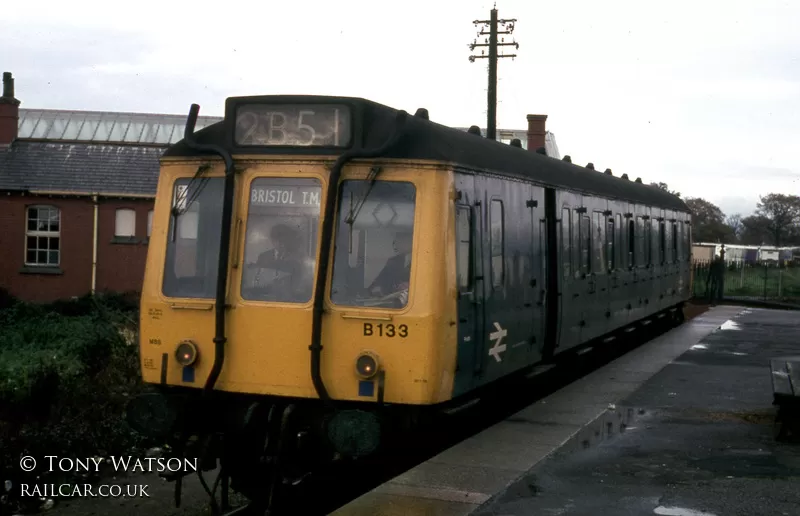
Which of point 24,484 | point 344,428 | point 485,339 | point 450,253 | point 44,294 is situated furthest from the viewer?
point 44,294

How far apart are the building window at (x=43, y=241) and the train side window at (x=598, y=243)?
75.4 feet

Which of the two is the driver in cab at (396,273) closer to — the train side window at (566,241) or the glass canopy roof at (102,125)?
the train side window at (566,241)

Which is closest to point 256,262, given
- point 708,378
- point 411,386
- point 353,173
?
point 353,173

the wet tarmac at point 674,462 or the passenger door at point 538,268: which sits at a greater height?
the passenger door at point 538,268

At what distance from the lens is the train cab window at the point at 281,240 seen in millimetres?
7898

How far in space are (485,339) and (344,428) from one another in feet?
6.05

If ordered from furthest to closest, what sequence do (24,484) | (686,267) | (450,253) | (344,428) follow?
(686,267) < (24,484) < (450,253) < (344,428)

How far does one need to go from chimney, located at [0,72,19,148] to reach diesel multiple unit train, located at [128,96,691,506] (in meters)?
29.9

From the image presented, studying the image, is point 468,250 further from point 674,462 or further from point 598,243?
point 598,243

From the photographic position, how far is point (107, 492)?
11.7 metres

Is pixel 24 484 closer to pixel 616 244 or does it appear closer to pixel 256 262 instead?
pixel 256 262

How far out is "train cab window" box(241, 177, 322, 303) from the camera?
311 inches

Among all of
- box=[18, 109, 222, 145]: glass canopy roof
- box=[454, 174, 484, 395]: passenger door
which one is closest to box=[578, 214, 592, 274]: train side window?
box=[454, 174, 484, 395]: passenger door

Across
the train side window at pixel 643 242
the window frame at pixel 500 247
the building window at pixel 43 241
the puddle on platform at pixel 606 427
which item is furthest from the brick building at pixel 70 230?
the window frame at pixel 500 247
